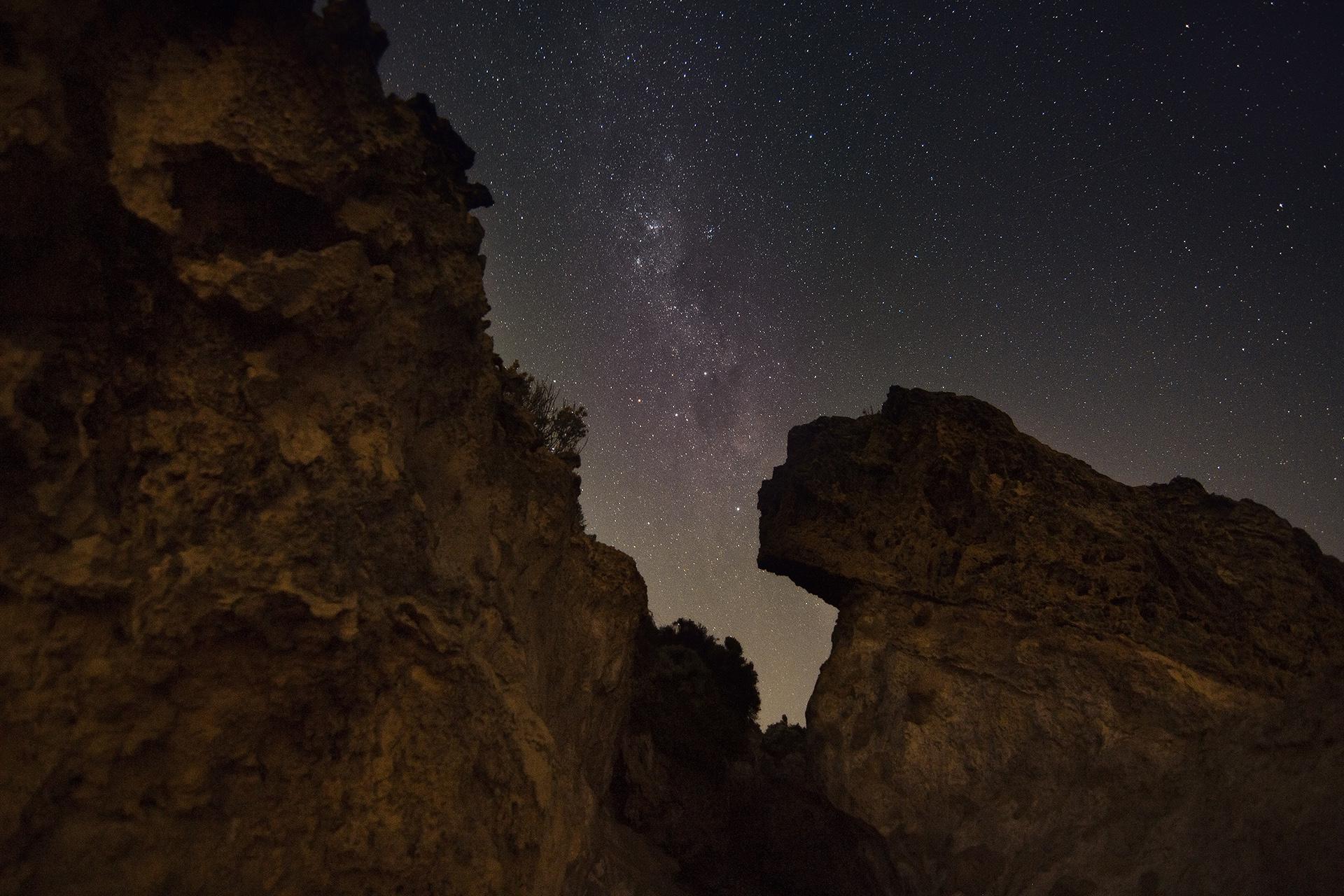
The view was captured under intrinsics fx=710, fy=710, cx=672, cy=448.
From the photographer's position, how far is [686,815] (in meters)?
13.7

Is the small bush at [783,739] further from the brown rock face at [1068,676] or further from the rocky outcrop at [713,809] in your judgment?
the brown rock face at [1068,676]

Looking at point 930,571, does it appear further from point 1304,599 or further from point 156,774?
point 156,774

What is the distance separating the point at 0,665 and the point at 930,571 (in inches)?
381

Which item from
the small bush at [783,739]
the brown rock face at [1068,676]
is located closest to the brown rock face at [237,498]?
the brown rock face at [1068,676]

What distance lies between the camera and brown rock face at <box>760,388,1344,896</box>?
8320mm

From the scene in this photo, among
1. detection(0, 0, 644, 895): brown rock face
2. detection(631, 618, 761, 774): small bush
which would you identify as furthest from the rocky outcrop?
detection(0, 0, 644, 895): brown rock face

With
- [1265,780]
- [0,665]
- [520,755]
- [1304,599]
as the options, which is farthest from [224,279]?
[1304,599]

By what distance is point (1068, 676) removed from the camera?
8.98 meters

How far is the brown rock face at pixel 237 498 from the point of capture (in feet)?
13.8

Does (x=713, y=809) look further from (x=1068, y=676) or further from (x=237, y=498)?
(x=237, y=498)

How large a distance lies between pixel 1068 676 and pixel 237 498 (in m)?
9.34

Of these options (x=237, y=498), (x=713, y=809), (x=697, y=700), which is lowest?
(x=713, y=809)

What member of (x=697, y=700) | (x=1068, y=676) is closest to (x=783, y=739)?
(x=697, y=700)

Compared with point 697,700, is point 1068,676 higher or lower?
higher
